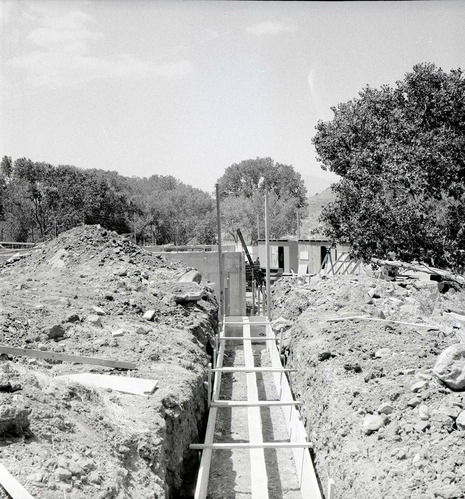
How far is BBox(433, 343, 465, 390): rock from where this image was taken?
5.70 metres

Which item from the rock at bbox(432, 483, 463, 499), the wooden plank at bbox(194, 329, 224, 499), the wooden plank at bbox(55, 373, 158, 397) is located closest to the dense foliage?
the wooden plank at bbox(194, 329, 224, 499)

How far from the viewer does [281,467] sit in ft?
24.4

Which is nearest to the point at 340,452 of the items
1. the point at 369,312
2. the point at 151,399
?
the point at 151,399

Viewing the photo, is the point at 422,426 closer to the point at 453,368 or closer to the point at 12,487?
the point at 453,368

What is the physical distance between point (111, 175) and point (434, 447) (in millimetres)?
51794

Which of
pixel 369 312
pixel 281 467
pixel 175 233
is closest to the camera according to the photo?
pixel 281 467

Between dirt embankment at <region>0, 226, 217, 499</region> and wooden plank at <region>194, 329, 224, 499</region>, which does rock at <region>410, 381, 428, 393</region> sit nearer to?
wooden plank at <region>194, 329, 224, 499</region>

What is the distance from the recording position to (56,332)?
8.05 m

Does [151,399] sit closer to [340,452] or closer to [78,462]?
[78,462]

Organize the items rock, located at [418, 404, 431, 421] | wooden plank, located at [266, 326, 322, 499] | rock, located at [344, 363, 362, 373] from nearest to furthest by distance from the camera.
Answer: rock, located at [418, 404, 431, 421] < wooden plank, located at [266, 326, 322, 499] < rock, located at [344, 363, 362, 373]

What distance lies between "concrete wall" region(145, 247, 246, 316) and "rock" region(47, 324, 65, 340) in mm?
10201

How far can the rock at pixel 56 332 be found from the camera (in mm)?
7992

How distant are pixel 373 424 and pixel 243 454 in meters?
2.70

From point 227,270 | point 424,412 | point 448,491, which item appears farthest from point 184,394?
point 227,270
